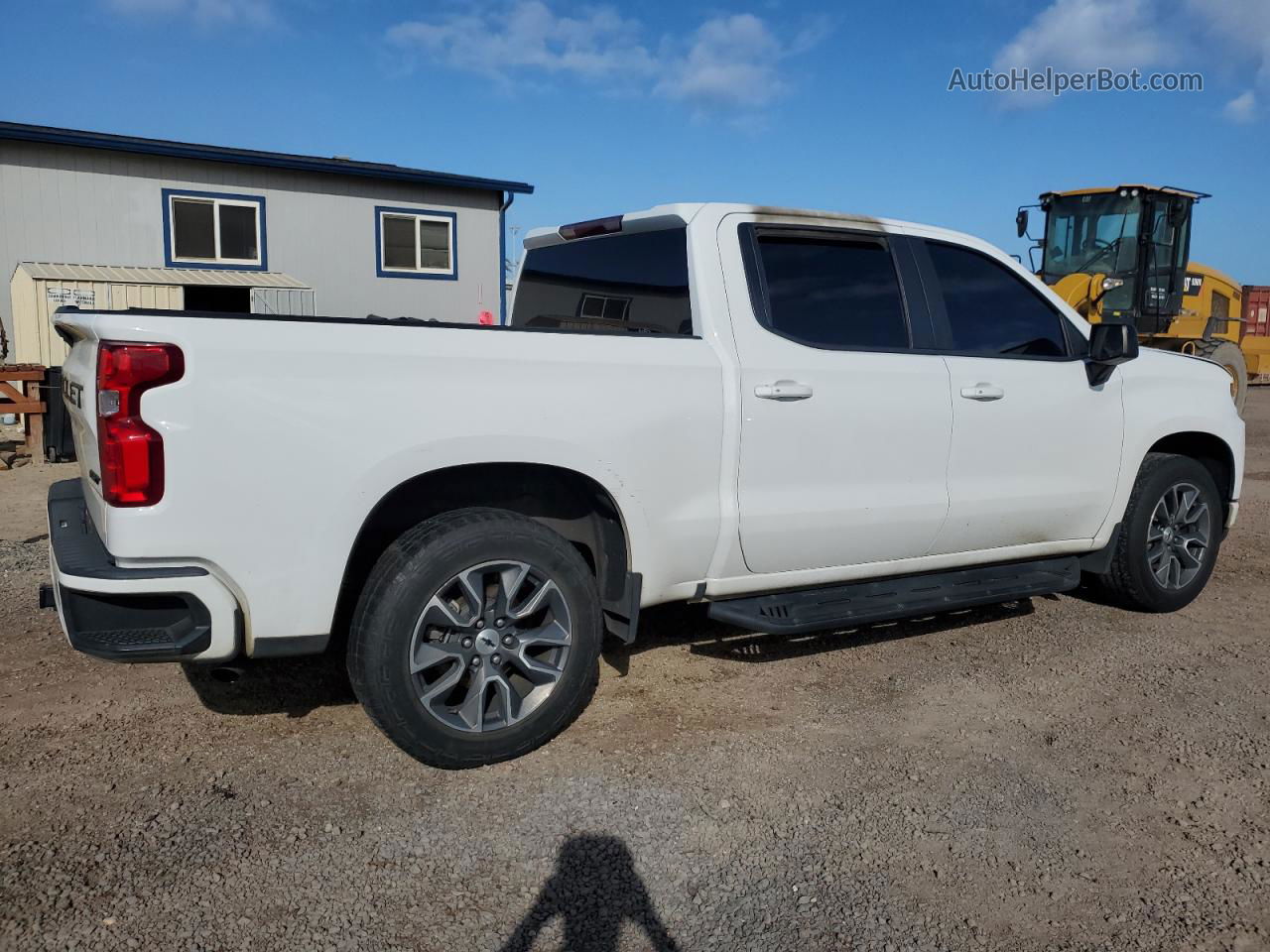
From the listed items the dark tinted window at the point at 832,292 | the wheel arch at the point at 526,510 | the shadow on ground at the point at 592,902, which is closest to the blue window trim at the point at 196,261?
the wheel arch at the point at 526,510

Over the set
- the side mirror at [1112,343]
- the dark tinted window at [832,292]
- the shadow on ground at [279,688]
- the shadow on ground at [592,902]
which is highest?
the dark tinted window at [832,292]

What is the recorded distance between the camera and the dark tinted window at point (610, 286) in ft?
13.4

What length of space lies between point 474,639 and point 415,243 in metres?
15.9

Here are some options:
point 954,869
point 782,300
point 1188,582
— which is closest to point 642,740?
point 954,869

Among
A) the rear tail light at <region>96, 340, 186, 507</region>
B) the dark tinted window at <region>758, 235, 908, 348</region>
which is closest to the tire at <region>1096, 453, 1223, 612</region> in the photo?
the dark tinted window at <region>758, 235, 908, 348</region>

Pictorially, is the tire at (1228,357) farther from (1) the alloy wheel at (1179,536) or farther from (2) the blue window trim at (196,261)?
(2) the blue window trim at (196,261)

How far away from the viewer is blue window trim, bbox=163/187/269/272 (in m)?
16.2

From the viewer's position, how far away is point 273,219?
55.6 ft

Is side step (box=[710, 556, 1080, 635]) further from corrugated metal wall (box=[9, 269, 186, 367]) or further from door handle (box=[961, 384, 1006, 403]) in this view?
corrugated metal wall (box=[9, 269, 186, 367])

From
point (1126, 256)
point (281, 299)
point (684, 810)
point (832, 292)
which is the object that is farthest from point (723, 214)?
point (281, 299)

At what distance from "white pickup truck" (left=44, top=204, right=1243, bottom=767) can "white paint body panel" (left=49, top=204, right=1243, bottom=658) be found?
1 centimetres

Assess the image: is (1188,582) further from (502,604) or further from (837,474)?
(502,604)

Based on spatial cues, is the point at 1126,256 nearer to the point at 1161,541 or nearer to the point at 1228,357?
the point at 1228,357

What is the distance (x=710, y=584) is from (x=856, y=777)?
0.89 m
